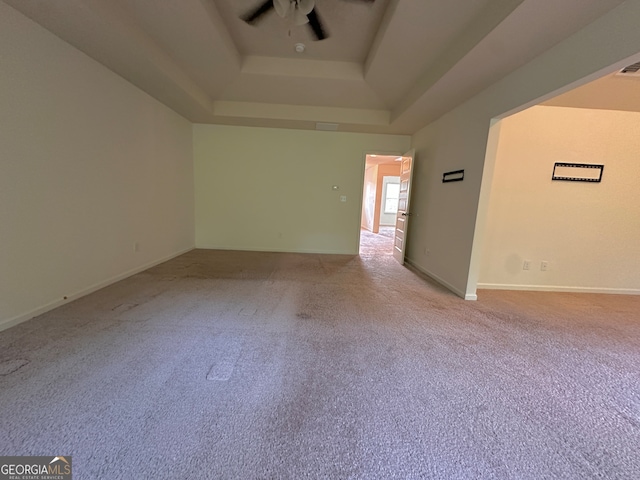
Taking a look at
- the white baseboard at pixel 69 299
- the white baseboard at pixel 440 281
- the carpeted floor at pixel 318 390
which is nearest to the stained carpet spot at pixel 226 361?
the carpeted floor at pixel 318 390

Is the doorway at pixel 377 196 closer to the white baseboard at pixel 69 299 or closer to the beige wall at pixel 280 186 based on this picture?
the beige wall at pixel 280 186

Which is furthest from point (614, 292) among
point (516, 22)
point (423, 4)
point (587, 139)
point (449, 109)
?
point (423, 4)

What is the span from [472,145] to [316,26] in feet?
7.26

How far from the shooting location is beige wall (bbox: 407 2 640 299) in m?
1.68

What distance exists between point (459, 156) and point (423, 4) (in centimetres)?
180

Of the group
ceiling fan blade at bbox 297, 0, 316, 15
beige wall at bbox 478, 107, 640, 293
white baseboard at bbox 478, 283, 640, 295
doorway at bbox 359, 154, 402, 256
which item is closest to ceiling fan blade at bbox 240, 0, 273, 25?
ceiling fan blade at bbox 297, 0, 316, 15

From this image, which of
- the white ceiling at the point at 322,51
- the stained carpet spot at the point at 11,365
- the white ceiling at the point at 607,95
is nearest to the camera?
the stained carpet spot at the point at 11,365

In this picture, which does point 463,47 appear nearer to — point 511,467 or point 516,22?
point 516,22

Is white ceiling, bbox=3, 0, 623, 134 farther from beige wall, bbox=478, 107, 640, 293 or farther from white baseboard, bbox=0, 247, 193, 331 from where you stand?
white baseboard, bbox=0, 247, 193, 331

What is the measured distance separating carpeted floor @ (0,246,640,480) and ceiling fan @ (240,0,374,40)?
2.76 m

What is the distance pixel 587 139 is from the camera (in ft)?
10.5

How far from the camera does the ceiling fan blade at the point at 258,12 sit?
7.17 feet

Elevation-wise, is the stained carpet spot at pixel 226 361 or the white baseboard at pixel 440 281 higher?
the white baseboard at pixel 440 281

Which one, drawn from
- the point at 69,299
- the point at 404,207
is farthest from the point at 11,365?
the point at 404,207
